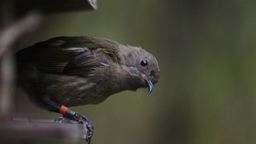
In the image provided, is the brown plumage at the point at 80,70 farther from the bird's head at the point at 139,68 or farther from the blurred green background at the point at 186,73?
the blurred green background at the point at 186,73

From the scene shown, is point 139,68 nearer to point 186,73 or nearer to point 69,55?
point 69,55

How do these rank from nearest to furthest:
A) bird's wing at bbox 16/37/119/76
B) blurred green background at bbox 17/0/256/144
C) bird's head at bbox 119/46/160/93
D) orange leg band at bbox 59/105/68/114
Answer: bird's wing at bbox 16/37/119/76 < orange leg band at bbox 59/105/68/114 < bird's head at bbox 119/46/160/93 < blurred green background at bbox 17/0/256/144

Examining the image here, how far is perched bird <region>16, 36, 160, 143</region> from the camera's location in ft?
14.9

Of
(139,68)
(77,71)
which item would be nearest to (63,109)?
(77,71)

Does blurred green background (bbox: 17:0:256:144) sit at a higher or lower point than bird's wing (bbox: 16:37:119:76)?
lower

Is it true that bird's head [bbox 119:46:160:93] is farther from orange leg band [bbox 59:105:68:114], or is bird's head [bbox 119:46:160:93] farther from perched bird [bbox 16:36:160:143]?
orange leg band [bbox 59:105:68:114]

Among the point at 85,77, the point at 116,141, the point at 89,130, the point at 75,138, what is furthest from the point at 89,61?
the point at 116,141

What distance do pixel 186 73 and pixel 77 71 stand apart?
12.5ft

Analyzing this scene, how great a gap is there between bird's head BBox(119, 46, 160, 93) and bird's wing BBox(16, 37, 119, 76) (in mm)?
82


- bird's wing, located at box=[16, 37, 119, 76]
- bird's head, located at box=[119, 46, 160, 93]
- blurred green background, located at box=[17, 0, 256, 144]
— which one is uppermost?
bird's wing, located at box=[16, 37, 119, 76]

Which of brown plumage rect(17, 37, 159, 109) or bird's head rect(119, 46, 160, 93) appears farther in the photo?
bird's head rect(119, 46, 160, 93)

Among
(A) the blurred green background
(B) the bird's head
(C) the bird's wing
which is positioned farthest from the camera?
(A) the blurred green background

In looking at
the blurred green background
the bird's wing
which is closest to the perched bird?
the bird's wing

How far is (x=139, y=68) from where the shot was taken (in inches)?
202
